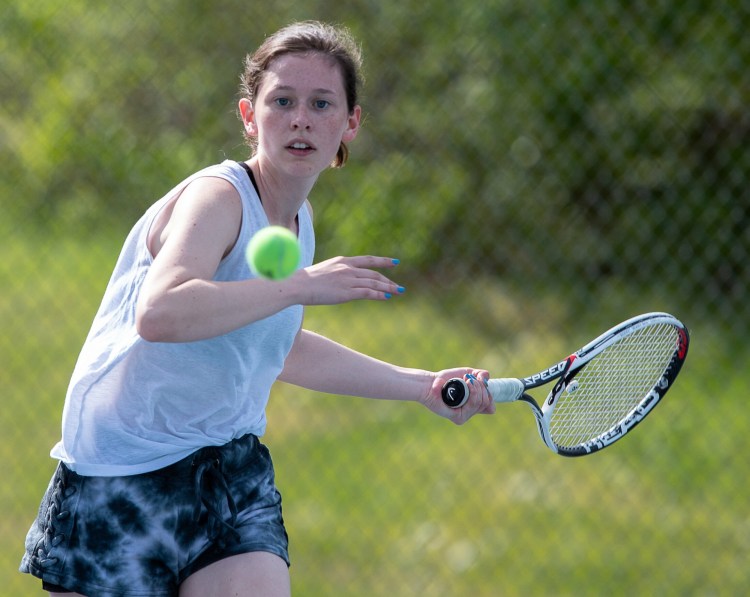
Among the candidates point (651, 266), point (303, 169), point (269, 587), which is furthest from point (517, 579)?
point (303, 169)

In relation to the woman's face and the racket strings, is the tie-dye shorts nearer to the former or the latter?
the woman's face

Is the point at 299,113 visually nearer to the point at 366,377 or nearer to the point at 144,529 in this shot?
the point at 366,377

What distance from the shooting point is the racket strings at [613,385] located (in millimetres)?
2943

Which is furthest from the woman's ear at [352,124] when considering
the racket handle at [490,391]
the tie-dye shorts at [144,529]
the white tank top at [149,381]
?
the tie-dye shorts at [144,529]

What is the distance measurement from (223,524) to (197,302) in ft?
1.87

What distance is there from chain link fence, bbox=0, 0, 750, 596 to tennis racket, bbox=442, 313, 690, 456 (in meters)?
1.12

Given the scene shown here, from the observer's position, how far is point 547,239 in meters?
4.13

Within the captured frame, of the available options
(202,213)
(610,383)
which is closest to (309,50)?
(202,213)

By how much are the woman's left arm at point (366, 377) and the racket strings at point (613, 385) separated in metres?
0.36

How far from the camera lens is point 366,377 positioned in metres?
2.62

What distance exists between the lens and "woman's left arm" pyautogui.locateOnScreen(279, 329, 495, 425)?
262 centimetres

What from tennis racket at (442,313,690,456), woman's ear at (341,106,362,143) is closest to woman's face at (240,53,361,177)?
woman's ear at (341,106,362,143)

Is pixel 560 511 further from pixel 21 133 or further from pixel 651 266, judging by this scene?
pixel 21 133

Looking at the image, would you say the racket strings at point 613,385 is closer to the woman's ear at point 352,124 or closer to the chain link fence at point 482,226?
the woman's ear at point 352,124
